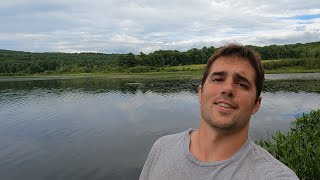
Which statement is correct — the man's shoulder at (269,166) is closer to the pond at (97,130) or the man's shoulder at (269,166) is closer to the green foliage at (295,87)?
the pond at (97,130)

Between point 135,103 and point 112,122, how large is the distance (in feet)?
35.9

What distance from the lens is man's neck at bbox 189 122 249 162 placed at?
99.3 inches

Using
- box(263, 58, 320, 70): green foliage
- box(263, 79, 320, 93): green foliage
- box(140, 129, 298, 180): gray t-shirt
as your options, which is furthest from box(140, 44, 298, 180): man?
box(263, 58, 320, 70): green foliage

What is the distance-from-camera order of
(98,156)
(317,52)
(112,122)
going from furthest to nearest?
(317,52) < (112,122) < (98,156)

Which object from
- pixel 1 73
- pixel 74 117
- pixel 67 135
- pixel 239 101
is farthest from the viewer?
pixel 1 73

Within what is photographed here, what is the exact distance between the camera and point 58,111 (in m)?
34.9

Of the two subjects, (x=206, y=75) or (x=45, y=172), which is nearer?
(x=206, y=75)

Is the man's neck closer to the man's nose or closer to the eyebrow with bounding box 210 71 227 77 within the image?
the man's nose

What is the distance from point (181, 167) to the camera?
2.59m

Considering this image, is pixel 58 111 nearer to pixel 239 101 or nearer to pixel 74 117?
pixel 74 117

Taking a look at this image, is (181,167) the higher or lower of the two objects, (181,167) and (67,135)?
the higher

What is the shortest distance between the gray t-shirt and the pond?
12951 mm

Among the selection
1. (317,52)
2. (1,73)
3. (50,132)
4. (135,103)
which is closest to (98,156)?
(50,132)

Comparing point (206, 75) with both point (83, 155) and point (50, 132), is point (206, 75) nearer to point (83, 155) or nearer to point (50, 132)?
point (83, 155)
